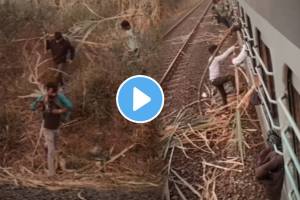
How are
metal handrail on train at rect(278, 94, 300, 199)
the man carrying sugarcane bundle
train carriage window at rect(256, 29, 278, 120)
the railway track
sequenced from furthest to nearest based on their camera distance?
1. the railway track
2. the man carrying sugarcane bundle
3. train carriage window at rect(256, 29, 278, 120)
4. metal handrail on train at rect(278, 94, 300, 199)

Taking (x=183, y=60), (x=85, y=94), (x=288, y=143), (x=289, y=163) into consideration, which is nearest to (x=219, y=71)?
(x=183, y=60)

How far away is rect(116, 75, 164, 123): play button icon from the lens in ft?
10.7

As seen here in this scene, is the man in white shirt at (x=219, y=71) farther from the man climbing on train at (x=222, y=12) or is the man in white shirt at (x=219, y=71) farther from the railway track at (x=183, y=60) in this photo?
the man climbing on train at (x=222, y=12)

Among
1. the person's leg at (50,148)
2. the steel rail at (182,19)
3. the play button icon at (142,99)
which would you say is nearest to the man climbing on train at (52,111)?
the person's leg at (50,148)

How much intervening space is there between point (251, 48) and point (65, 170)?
4.34ft

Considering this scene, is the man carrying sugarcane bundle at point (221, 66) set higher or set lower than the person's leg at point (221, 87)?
higher

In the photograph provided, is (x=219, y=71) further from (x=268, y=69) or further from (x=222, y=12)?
(x=268, y=69)

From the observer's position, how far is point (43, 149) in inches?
135

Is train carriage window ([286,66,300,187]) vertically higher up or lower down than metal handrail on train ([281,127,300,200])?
higher up

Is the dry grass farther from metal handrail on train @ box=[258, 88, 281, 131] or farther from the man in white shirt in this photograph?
metal handrail on train @ box=[258, 88, 281, 131]

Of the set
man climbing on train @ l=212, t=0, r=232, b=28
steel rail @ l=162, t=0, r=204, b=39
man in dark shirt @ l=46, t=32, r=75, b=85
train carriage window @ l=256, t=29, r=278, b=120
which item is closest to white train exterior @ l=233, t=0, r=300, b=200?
train carriage window @ l=256, t=29, r=278, b=120

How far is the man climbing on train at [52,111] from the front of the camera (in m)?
3.39

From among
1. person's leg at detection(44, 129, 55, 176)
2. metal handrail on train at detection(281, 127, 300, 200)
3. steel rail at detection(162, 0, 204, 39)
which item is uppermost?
steel rail at detection(162, 0, 204, 39)

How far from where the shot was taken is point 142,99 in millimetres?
3236
